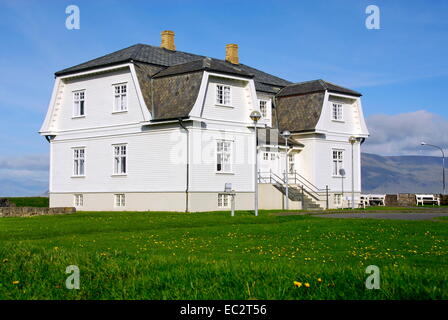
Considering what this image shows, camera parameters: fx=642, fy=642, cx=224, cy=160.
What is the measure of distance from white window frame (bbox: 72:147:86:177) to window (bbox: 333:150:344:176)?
15.6m

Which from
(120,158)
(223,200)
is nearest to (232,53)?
(120,158)

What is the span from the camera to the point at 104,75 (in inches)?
1433

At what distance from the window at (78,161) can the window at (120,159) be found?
9.53 feet

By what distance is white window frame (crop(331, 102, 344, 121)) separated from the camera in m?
40.8

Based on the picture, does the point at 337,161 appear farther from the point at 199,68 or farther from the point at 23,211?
the point at 23,211

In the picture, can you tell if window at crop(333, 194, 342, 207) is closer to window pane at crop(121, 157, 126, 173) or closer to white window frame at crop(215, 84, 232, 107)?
white window frame at crop(215, 84, 232, 107)

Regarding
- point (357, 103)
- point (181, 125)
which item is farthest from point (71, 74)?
point (357, 103)

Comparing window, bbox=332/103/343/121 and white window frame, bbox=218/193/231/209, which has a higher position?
window, bbox=332/103/343/121

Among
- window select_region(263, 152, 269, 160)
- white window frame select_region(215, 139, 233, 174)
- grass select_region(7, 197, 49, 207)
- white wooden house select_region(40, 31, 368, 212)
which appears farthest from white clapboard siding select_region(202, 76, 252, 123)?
grass select_region(7, 197, 49, 207)

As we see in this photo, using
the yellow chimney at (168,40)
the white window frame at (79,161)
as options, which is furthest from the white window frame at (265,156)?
the white window frame at (79,161)

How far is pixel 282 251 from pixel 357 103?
30.1 metres

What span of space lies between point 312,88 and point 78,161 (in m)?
15.1

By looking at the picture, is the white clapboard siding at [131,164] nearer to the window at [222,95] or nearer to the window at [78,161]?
the window at [78,161]

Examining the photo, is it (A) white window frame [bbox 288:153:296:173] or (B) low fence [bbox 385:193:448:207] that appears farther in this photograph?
(B) low fence [bbox 385:193:448:207]
